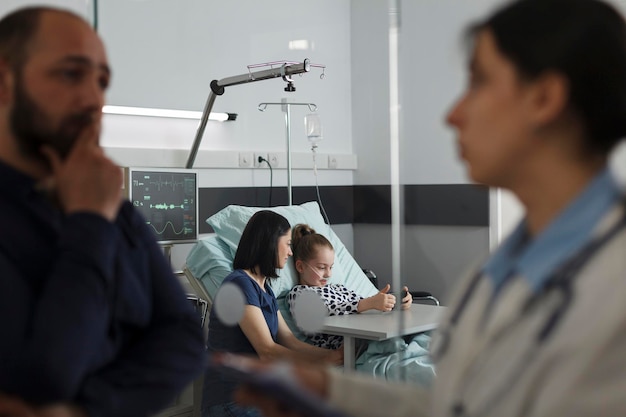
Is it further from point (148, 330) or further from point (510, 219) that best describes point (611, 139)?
point (148, 330)

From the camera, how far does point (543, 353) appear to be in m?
0.90

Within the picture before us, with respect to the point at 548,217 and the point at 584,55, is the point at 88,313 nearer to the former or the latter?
the point at 548,217

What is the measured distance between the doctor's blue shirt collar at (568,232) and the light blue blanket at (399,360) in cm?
107

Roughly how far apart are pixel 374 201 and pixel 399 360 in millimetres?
467

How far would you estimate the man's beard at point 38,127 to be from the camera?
48.4 inches

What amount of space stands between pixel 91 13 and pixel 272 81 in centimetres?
60

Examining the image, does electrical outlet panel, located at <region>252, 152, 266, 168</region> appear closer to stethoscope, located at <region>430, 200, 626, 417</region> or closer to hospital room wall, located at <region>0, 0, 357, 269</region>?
hospital room wall, located at <region>0, 0, 357, 269</region>

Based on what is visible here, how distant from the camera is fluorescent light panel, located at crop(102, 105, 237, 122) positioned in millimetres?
2568

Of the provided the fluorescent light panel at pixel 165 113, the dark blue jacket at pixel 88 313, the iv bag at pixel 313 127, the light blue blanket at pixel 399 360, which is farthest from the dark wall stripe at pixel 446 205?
the dark blue jacket at pixel 88 313

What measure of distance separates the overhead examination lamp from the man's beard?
1310 millimetres

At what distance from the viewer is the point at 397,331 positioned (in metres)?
2.25

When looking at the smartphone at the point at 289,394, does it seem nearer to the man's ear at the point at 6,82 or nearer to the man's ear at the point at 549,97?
the man's ear at the point at 549,97

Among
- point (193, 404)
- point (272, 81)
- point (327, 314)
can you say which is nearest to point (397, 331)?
point (327, 314)

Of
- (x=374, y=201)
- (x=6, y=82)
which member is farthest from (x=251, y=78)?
(x=6, y=82)
